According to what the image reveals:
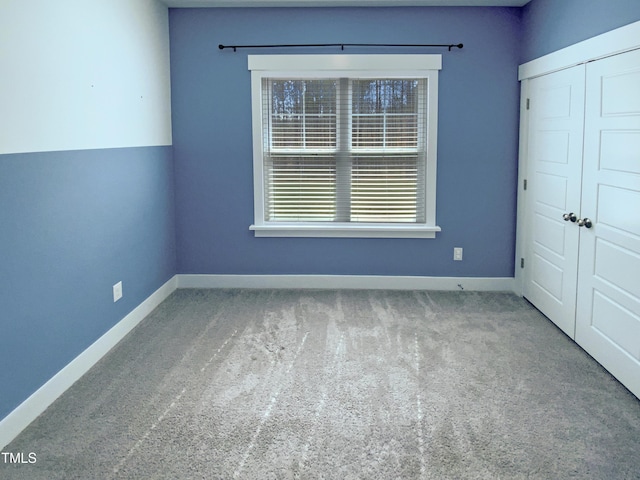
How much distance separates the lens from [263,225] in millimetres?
5441

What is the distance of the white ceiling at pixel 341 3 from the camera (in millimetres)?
4949

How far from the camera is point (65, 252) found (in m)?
3.33

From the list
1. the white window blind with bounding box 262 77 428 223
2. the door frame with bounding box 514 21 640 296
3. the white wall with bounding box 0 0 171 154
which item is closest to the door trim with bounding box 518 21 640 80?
the door frame with bounding box 514 21 640 296

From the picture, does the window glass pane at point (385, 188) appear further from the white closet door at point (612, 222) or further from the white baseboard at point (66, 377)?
the white baseboard at point (66, 377)

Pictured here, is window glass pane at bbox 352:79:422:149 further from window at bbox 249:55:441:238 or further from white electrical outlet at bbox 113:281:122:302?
white electrical outlet at bbox 113:281:122:302

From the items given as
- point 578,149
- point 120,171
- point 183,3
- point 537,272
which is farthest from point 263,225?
point 578,149

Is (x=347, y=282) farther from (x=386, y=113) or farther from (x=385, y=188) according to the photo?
(x=386, y=113)

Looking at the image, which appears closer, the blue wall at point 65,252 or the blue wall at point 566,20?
the blue wall at point 65,252

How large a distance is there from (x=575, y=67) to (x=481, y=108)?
1285 mm

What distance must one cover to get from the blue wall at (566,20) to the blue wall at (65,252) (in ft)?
10.3

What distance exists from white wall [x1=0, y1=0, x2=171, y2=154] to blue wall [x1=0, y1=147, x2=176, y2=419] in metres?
0.13

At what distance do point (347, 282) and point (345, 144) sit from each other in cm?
125

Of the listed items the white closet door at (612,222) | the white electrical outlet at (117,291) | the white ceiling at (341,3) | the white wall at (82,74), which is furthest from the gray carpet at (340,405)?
the white ceiling at (341,3)

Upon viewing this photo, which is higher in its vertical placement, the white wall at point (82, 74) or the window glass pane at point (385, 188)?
the white wall at point (82, 74)
